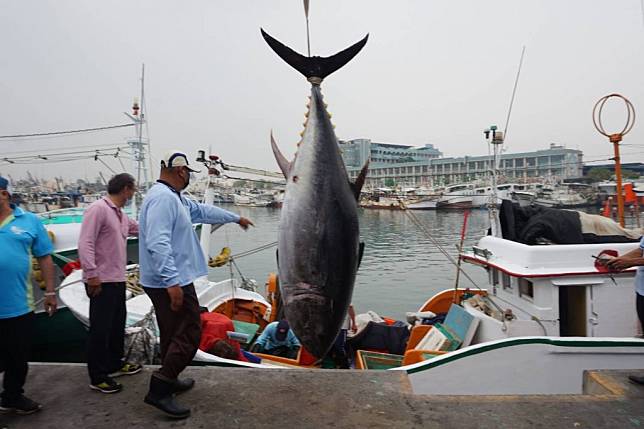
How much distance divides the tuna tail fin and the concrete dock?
75.1 inches

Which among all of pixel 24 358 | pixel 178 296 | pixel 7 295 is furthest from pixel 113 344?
pixel 178 296

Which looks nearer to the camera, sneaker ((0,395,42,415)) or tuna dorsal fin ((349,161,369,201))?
tuna dorsal fin ((349,161,369,201))

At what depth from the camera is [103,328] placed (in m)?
2.70

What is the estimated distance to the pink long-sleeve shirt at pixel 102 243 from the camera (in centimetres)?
264

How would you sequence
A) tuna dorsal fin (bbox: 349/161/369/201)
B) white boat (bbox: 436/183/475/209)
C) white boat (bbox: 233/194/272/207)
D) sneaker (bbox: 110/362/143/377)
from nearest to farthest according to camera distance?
tuna dorsal fin (bbox: 349/161/369/201)
sneaker (bbox: 110/362/143/377)
white boat (bbox: 233/194/272/207)
white boat (bbox: 436/183/475/209)

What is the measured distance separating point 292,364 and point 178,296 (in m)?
2.69

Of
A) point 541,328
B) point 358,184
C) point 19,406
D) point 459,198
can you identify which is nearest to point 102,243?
point 19,406

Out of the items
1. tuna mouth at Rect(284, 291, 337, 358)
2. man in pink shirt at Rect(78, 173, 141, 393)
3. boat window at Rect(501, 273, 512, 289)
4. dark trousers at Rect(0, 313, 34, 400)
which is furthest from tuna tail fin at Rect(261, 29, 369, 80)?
boat window at Rect(501, 273, 512, 289)

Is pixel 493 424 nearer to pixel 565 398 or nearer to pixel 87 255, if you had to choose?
pixel 565 398

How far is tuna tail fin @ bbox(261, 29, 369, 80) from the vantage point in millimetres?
2180

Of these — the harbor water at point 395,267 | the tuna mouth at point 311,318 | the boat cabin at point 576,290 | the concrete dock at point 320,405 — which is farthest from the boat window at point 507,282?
the tuna mouth at point 311,318

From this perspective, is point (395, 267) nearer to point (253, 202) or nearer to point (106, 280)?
point (253, 202)

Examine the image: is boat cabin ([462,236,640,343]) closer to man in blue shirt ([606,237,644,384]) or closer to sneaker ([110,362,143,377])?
man in blue shirt ([606,237,644,384])

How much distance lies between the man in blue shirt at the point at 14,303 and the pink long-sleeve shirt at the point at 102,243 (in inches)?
11.8
